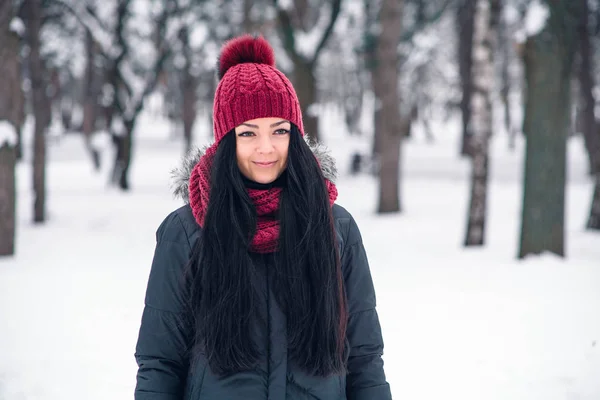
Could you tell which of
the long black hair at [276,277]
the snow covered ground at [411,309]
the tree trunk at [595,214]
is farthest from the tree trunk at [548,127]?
the long black hair at [276,277]

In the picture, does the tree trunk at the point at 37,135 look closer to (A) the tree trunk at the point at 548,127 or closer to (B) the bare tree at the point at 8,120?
(B) the bare tree at the point at 8,120

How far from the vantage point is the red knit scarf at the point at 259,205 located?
6.90ft

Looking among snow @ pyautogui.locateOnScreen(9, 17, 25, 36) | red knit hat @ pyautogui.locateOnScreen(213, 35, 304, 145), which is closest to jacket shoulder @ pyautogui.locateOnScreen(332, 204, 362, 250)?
red knit hat @ pyautogui.locateOnScreen(213, 35, 304, 145)

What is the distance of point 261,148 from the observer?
2.14 metres

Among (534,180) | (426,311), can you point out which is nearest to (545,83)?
(534,180)

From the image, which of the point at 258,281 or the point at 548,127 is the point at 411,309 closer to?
the point at 548,127

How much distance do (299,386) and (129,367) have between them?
3.22m

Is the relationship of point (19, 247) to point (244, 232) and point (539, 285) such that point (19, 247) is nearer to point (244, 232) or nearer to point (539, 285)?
point (539, 285)

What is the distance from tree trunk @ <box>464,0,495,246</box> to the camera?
364 inches

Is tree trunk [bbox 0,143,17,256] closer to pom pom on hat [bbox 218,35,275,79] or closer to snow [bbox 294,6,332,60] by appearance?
snow [bbox 294,6,332,60]

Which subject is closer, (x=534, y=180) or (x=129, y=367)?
(x=129, y=367)

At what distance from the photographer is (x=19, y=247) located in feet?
31.4

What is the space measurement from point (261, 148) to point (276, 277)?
0.44 metres

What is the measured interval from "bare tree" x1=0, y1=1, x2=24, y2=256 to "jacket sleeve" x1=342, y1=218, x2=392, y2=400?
7602 mm
